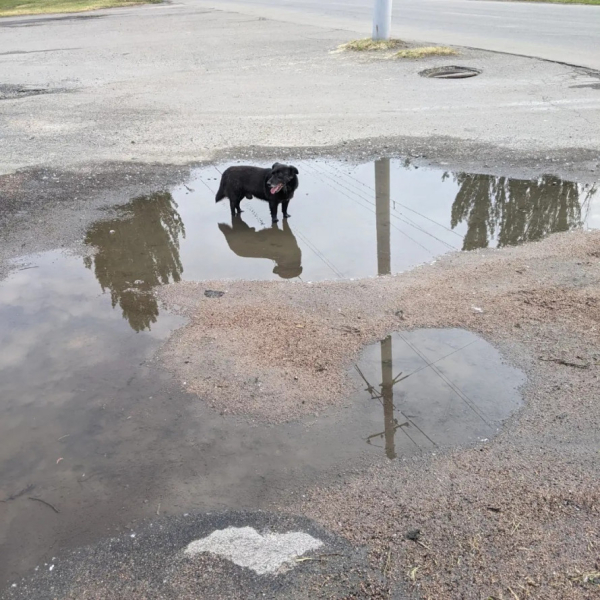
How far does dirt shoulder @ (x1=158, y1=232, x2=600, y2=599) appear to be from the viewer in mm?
3184

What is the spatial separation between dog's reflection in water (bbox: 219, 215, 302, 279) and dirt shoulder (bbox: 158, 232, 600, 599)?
662 mm

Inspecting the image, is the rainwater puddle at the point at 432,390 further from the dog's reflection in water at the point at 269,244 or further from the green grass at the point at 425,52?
the green grass at the point at 425,52

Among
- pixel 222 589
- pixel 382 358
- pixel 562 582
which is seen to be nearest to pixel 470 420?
pixel 382 358

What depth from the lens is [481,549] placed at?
3213 mm

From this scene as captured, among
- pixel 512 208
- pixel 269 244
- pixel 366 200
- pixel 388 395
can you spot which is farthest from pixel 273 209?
pixel 388 395

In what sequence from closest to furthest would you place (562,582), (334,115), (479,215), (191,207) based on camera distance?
(562,582)
(479,215)
(191,207)
(334,115)

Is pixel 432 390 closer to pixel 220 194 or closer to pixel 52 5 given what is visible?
pixel 220 194

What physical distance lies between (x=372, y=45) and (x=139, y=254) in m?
12.3

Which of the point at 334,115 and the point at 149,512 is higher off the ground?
the point at 334,115

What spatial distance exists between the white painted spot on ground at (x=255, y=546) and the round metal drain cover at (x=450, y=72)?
40.3 feet

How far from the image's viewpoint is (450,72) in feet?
45.6

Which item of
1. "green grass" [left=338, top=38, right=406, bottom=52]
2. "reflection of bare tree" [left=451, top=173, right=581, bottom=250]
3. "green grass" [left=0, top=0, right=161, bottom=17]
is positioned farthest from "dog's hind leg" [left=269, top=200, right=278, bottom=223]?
"green grass" [left=0, top=0, right=161, bottom=17]

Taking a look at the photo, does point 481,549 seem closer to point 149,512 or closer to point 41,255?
point 149,512

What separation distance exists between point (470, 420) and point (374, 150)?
624 centimetres
